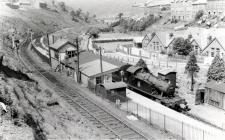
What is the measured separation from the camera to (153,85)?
38.1m

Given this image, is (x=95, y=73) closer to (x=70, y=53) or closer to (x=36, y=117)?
(x=70, y=53)

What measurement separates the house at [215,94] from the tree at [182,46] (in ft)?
74.8

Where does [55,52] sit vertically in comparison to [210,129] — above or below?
above

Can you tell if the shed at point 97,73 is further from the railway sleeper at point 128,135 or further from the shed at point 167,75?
the railway sleeper at point 128,135

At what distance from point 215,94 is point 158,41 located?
32462 millimetres

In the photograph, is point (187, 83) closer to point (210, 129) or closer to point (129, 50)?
point (210, 129)

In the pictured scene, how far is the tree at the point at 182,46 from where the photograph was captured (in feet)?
198

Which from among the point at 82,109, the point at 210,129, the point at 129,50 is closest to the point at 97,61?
the point at 82,109

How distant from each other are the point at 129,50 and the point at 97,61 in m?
27.9

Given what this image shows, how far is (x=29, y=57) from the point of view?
212 feet

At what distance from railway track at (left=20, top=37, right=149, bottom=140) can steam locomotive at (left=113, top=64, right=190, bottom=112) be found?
8.21 meters

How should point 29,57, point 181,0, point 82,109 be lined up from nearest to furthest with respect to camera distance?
point 82,109 < point 29,57 < point 181,0

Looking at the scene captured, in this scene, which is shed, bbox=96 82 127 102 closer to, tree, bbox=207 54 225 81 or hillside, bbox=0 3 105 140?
hillside, bbox=0 3 105 140

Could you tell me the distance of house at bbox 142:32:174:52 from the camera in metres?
66.8
